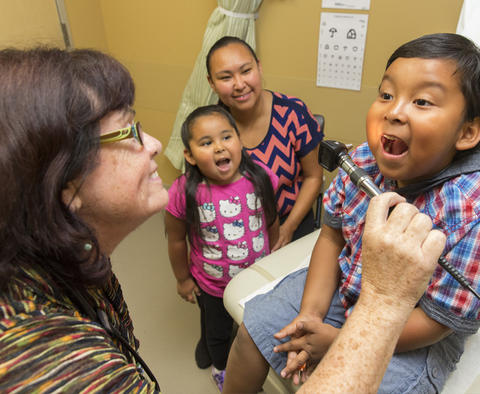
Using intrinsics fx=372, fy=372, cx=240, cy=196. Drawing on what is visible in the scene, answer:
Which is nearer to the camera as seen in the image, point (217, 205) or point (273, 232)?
point (217, 205)

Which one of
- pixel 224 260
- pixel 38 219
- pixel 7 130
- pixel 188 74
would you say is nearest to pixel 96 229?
pixel 38 219

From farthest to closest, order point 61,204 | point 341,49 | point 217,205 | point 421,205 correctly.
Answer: point 341,49, point 217,205, point 421,205, point 61,204

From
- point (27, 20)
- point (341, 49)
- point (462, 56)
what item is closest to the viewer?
point (462, 56)

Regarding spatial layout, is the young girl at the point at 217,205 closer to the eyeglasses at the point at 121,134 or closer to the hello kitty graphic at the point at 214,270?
the hello kitty graphic at the point at 214,270

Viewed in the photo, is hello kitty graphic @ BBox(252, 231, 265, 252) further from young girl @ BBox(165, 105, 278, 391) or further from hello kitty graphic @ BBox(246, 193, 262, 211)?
hello kitty graphic @ BBox(246, 193, 262, 211)

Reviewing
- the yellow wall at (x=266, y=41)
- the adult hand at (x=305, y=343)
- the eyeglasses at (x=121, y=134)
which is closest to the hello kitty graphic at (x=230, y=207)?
the adult hand at (x=305, y=343)

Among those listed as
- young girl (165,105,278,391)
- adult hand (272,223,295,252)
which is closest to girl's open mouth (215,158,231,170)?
young girl (165,105,278,391)

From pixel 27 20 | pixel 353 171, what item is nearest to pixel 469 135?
pixel 353 171

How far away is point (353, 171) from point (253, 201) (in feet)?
2.08

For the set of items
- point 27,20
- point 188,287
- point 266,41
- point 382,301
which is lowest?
point 188,287

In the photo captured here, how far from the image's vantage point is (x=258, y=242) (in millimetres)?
1499

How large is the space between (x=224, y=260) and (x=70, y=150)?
0.91 meters

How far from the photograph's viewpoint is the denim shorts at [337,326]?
90 cm

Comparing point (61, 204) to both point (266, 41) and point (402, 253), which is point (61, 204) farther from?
point (266, 41)
